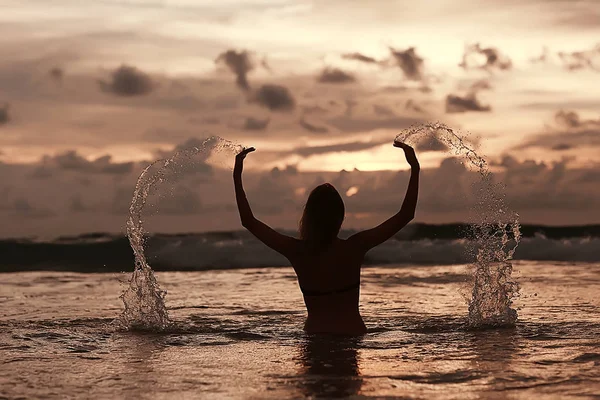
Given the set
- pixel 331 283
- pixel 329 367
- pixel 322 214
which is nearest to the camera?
pixel 329 367

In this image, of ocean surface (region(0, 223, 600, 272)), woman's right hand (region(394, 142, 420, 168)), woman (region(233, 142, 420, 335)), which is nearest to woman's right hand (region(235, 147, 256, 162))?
woman (region(233, 142, 420, 335))

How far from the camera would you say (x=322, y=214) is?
6270mm

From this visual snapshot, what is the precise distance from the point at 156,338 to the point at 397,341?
2.25 meters

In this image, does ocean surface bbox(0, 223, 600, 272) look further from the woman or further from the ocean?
the woman

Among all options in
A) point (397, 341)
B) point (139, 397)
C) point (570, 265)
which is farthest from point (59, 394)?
point (570, 265)

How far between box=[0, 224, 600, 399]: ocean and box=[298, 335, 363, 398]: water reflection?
0.01 meters

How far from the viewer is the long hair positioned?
625 cm

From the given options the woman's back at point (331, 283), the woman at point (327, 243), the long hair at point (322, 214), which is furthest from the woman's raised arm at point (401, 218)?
the long hair at point (322, 214)

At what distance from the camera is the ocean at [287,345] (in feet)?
17.0

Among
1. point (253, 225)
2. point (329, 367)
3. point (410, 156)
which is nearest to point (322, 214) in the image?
point (253, 225)

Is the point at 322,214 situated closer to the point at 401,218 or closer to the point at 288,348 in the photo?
the point at 401,218

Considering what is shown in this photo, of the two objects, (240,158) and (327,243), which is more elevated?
(240,158)

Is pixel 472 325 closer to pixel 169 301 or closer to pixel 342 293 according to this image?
pixel 342 293

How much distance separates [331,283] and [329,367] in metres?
1.05
